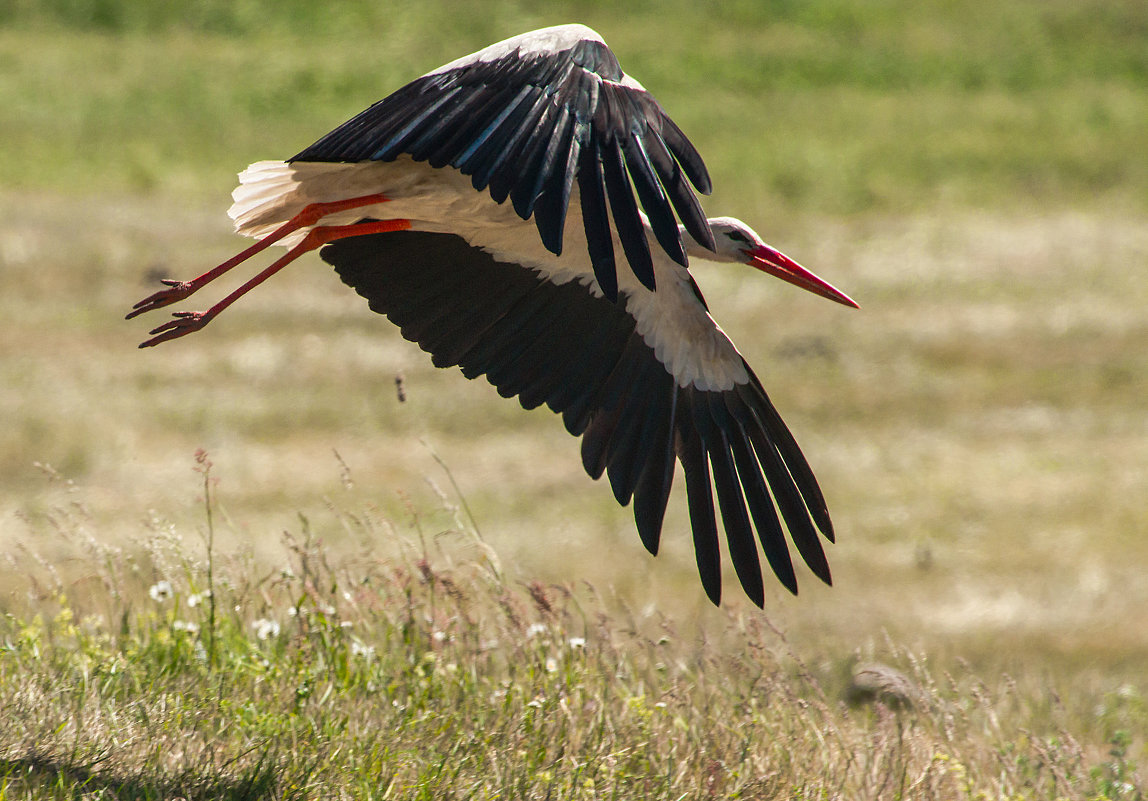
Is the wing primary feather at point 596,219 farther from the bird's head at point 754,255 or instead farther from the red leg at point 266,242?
the bird's head at point 754,255

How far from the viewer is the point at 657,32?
23.8 metres

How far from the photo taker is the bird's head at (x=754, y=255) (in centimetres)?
550

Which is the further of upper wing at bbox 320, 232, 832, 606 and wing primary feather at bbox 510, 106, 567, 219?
upper wing at bbox 320, 232, 832, 606

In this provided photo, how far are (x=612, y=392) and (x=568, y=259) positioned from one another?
0.55 m

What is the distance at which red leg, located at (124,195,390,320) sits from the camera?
4.89 meters

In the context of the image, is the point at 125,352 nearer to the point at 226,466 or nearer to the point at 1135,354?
the point at 226,466

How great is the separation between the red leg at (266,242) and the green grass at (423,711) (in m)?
0.83

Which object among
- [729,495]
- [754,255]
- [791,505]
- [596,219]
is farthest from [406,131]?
[754,255]

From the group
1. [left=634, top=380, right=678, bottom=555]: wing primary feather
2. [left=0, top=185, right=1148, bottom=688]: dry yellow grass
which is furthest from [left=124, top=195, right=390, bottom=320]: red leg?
[left=0, top=185, right=1148, bottom=688]: dry yellow grass

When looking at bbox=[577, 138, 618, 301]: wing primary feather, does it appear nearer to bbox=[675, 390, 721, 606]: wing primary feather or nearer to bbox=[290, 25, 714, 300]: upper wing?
bbox=[290, 25, 714, 300]: upper wing

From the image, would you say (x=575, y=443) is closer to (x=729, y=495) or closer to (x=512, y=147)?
(x=729, y=495)

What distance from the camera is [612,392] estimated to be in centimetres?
481

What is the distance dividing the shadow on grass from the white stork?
1.31 metres

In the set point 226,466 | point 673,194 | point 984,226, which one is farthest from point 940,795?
point 984,226
